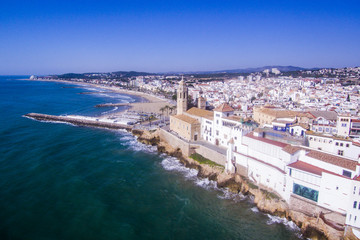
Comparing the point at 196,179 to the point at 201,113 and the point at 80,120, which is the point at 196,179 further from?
the point at 80,120

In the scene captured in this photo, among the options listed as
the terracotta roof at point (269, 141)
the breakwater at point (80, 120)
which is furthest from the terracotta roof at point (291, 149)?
the breakwater at point (80, 120)

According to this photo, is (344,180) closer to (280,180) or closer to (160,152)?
(280,180)

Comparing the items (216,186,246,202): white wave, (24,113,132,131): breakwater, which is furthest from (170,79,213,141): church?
(24,113,132,131): breakwater

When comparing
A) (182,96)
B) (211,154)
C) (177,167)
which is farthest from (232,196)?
(182,96)

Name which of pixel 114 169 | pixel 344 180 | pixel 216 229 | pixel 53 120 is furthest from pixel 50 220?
pixel 53 120

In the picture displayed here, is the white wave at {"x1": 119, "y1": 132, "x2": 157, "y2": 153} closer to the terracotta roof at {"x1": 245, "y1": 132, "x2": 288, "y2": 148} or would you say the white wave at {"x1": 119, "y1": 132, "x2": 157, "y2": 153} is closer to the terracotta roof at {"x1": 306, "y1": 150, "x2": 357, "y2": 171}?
the terracotta roof at {"x1": 245, "y1": 132, "x2": 288, "y2": 148}

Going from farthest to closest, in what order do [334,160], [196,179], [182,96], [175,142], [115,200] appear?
[182,96], [175,142], [196,179], [115,200], [334,160]

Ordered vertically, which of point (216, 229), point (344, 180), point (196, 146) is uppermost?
point (344, 180)

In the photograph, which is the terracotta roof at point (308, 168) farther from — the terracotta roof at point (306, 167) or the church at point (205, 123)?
the church at point (205, 123)
